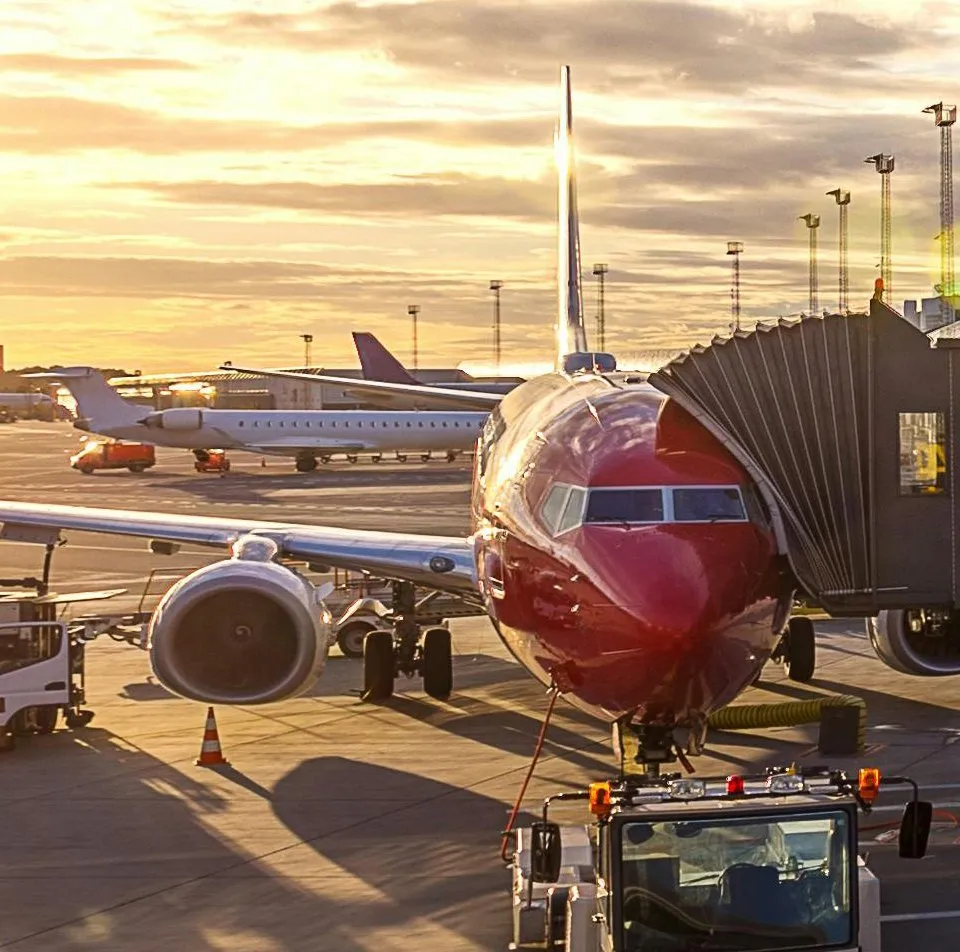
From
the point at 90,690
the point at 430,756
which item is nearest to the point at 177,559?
the point at 90,690

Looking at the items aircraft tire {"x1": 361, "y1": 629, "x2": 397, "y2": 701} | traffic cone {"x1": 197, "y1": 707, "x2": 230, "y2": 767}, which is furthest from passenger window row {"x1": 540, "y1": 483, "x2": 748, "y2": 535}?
aircraft tire {"x1": 361, "y1": 629, "x2": 397, "y2": 701}

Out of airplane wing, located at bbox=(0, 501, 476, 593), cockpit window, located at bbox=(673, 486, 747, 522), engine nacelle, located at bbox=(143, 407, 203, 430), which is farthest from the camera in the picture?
engine nacelle, located at bbox=(143, 407, 203, 430)

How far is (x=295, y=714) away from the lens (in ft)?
78.4

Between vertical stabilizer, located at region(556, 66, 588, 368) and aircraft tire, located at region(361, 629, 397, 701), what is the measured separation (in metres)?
7.76

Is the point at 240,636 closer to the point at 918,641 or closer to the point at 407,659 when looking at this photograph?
the point at 407,659

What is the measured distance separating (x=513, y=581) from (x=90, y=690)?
12419 mm

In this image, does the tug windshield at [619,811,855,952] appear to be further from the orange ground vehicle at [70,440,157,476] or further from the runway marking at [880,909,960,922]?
the orange ground vehicle at [70,440,157,476]

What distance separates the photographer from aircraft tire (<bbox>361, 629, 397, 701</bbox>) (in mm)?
24781

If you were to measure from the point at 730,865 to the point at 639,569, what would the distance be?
3.58m

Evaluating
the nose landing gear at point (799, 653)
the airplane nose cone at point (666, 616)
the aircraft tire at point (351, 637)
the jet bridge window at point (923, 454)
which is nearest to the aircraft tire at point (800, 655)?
the nose landing gear at point (799, 653)

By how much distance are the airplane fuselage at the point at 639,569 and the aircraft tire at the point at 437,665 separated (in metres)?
7.97

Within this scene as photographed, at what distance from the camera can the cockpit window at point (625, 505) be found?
47.9 feet

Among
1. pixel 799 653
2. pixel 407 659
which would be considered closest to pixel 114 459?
pixel 407 659

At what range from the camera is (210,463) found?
88.9 metres
